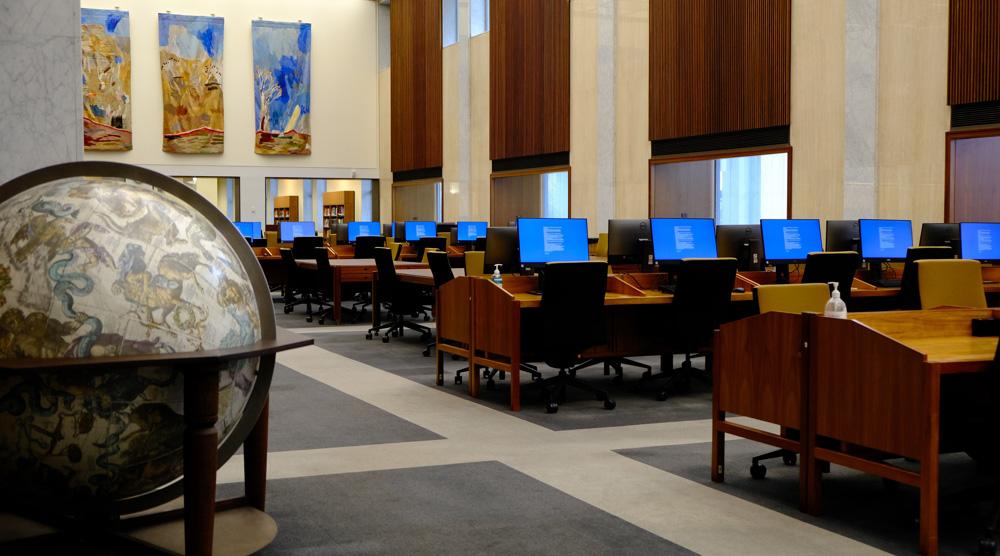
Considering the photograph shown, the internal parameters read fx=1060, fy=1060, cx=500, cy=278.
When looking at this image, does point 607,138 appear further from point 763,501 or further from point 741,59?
point 763,501

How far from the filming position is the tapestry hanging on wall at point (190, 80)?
2273 centimetres

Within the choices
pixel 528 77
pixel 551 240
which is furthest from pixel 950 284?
pixel 528 77

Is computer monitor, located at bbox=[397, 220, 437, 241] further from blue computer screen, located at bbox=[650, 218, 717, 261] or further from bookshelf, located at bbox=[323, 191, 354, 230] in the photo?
blue computer screen, located at bbox=[650, 218, 717, 261]

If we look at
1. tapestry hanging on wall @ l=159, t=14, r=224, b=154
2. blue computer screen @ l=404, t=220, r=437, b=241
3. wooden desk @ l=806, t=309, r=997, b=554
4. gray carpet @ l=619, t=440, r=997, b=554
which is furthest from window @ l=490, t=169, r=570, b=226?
wooden desk @ l=806, t=309, r=997, b=554

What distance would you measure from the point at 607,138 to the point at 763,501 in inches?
465

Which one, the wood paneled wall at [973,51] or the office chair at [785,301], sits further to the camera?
the wood paneled wall at [973,51]

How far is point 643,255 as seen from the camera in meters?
8.78

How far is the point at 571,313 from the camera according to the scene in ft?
21.6

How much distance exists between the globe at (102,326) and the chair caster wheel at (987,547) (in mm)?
2504

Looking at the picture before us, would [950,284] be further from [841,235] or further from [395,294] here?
[395,294]

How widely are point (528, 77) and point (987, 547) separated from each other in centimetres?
1524

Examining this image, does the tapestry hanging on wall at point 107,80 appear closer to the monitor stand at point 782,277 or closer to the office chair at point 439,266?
the office chair at point 439,266

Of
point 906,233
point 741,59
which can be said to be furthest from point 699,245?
point 741,59

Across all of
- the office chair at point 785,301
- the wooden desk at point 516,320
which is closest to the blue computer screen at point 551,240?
the wooden desk at point 516,320
